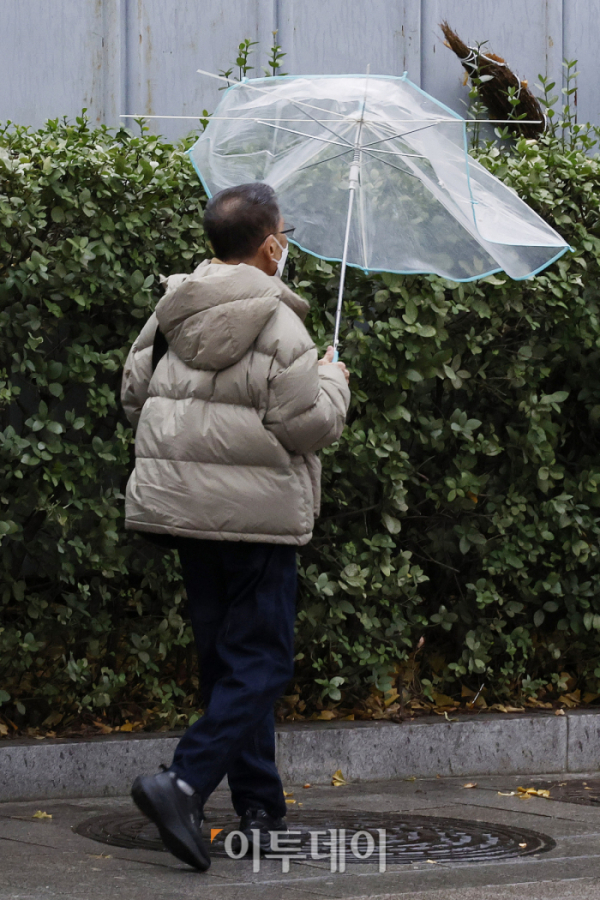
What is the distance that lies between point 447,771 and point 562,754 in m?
0.55

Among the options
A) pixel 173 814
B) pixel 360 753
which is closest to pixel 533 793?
pixel 360 753

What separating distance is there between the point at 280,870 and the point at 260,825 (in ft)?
0.73

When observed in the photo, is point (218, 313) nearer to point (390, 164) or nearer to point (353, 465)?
point (390, 164)

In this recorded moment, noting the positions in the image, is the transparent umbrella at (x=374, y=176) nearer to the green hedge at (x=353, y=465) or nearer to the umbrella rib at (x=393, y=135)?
the umbrella rib at (x=393, y=135)

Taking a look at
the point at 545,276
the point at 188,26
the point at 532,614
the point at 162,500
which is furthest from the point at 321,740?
the point at 188,26

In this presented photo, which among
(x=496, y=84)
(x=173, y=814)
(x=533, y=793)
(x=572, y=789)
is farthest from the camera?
(x=496, y=84)

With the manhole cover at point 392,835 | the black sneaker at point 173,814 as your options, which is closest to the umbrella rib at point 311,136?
the black sneaker at point 173,814

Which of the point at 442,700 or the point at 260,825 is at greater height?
the point at 260,825

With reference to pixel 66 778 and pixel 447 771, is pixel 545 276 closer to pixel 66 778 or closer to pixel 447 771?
pixel 447 771

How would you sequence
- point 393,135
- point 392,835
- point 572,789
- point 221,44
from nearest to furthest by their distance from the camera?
point 392,835, point 393,135, point 572,789, point 221,44

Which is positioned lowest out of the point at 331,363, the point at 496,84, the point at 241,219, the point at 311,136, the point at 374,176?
the point at 331,363

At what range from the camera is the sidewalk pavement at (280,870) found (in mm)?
3143

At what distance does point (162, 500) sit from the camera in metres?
3.47

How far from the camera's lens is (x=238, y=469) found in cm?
346
